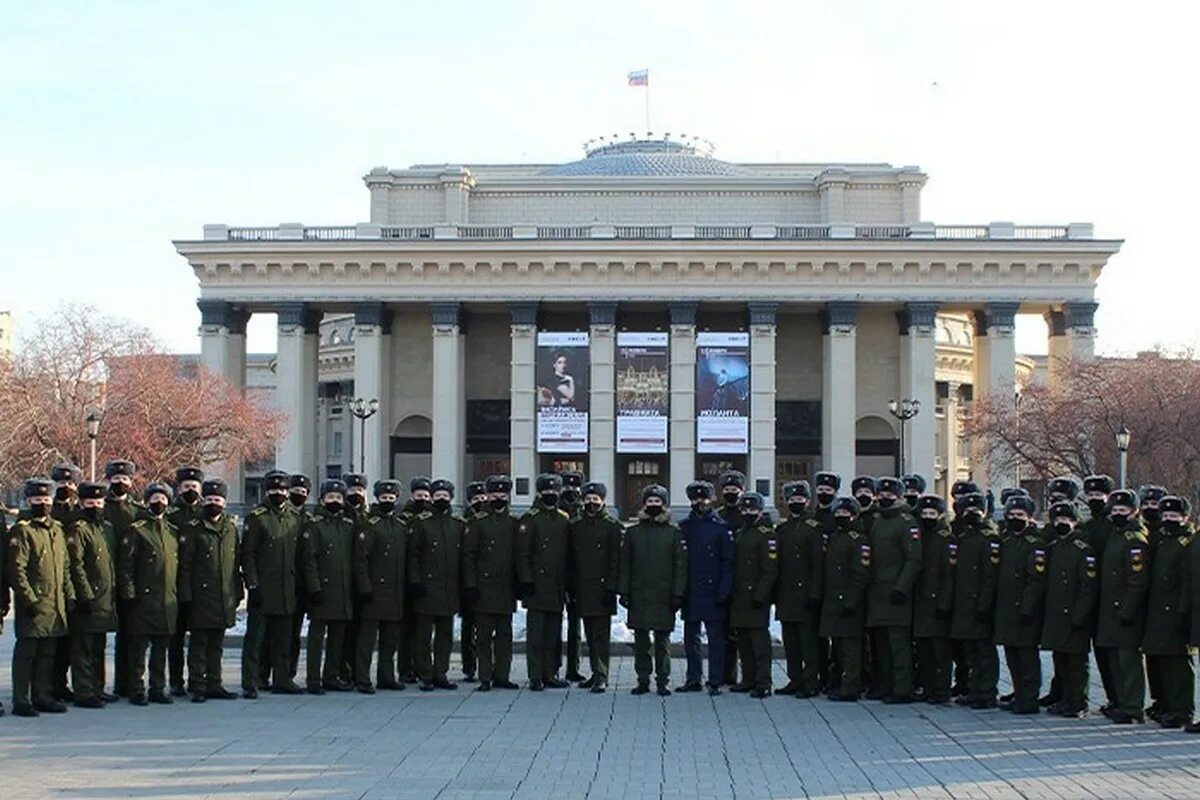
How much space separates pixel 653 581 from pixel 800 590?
162 cm

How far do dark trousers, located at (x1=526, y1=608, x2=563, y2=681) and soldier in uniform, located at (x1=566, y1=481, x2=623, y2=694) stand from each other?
0.35 meters

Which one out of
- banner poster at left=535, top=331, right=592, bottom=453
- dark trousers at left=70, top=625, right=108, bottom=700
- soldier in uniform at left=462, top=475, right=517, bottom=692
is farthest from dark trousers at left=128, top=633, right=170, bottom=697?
banner poster at left=535, top=331, right=592, bottom=453

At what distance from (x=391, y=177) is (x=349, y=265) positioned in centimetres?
783

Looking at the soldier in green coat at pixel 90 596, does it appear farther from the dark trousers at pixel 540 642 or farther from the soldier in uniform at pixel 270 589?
the dark trousers at pixel 540 642

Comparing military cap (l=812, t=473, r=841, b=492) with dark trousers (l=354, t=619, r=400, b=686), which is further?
military cap (l=812, t=473, r=841, b=492)

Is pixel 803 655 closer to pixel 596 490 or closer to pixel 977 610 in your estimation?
pixel 977 610

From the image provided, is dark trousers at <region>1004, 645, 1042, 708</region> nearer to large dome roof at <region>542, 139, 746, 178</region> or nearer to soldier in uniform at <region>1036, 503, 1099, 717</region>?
soldier in uniform at <region>1036, 503, 1099, 717</region>

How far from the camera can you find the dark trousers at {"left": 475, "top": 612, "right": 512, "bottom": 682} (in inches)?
661

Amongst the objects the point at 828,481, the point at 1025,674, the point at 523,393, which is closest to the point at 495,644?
A: the point at 828,481

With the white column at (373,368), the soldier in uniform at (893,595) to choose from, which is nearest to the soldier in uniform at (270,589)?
the soldier in uniform at (893,595)

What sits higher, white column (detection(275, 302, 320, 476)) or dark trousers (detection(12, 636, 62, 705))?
white column (detection(275, 302, 320, 476))

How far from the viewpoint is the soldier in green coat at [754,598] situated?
54.4 ft

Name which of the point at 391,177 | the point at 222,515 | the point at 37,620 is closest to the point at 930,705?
the point at 222,515

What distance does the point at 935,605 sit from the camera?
16.2 metres
